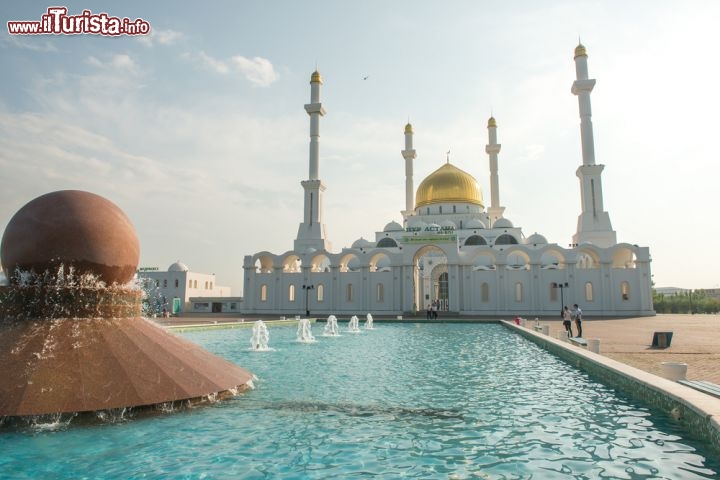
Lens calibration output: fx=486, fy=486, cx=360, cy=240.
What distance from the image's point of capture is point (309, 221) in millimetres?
42281

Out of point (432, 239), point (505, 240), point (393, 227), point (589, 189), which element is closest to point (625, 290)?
point (589, 189)

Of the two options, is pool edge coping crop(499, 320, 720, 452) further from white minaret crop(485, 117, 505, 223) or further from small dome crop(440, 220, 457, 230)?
white minaret crop(485, 117, 505, 223)

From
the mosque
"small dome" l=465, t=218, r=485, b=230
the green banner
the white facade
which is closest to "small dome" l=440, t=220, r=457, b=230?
the mosque

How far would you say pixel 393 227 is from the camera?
48719 millimetres

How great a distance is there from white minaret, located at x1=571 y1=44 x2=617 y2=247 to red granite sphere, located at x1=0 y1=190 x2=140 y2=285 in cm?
3771

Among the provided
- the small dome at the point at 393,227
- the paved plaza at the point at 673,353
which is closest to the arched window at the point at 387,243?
the small dome at the point at 393,227

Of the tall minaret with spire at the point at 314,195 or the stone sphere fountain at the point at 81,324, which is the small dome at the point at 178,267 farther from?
the stone sphere fountain at the point at 81,324

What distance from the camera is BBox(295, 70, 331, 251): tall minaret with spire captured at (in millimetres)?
41750

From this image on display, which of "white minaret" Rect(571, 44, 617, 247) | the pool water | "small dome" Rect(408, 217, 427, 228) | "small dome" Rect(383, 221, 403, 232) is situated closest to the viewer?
the pool water

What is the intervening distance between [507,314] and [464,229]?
519 inches

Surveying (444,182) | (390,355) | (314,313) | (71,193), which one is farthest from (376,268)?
(71,193)

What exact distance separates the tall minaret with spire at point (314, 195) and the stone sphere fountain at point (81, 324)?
1360 inches

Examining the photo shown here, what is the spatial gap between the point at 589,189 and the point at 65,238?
128ft

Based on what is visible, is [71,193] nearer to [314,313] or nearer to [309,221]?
[314,313]
